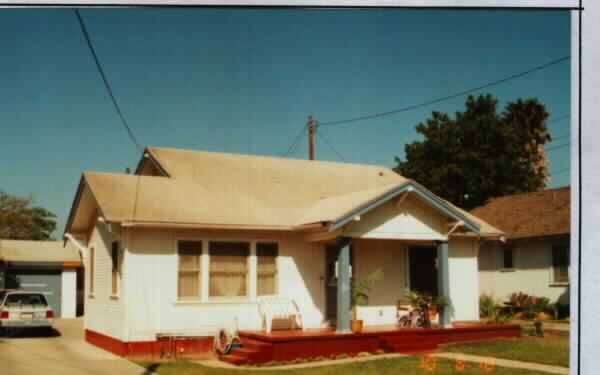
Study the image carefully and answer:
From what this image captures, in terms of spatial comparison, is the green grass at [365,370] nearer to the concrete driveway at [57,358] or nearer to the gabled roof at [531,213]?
the concrete driveway at [57,358]

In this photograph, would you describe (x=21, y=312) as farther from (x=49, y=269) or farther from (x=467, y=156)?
(x=467, y=156)

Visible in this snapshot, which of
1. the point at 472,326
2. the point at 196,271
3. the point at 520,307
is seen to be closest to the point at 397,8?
the point at 196,271

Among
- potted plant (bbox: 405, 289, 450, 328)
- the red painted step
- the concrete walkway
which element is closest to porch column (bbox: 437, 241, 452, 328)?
potted plant (bbox: 405, 289, 450, 328)

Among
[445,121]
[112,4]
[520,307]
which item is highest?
[445,121]

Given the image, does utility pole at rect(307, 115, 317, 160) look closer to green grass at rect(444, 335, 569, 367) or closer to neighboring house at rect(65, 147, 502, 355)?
neighboring house at rect(65, 147, 502, 355)

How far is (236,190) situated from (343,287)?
4.16 meters

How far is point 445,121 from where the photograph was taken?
2962 cm

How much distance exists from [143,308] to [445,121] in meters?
18.6

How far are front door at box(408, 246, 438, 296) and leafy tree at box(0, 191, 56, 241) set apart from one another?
18.3 meters

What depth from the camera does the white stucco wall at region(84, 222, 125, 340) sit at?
15430mm

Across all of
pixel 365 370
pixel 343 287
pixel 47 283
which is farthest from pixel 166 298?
pixel 47 283

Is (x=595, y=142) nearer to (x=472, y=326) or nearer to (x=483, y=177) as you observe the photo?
(x=472, y=326)

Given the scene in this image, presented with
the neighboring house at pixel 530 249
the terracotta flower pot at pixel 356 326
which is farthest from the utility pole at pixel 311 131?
the terracotta flower pot at pixel 356 326

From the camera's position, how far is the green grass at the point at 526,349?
13805 millimetres
